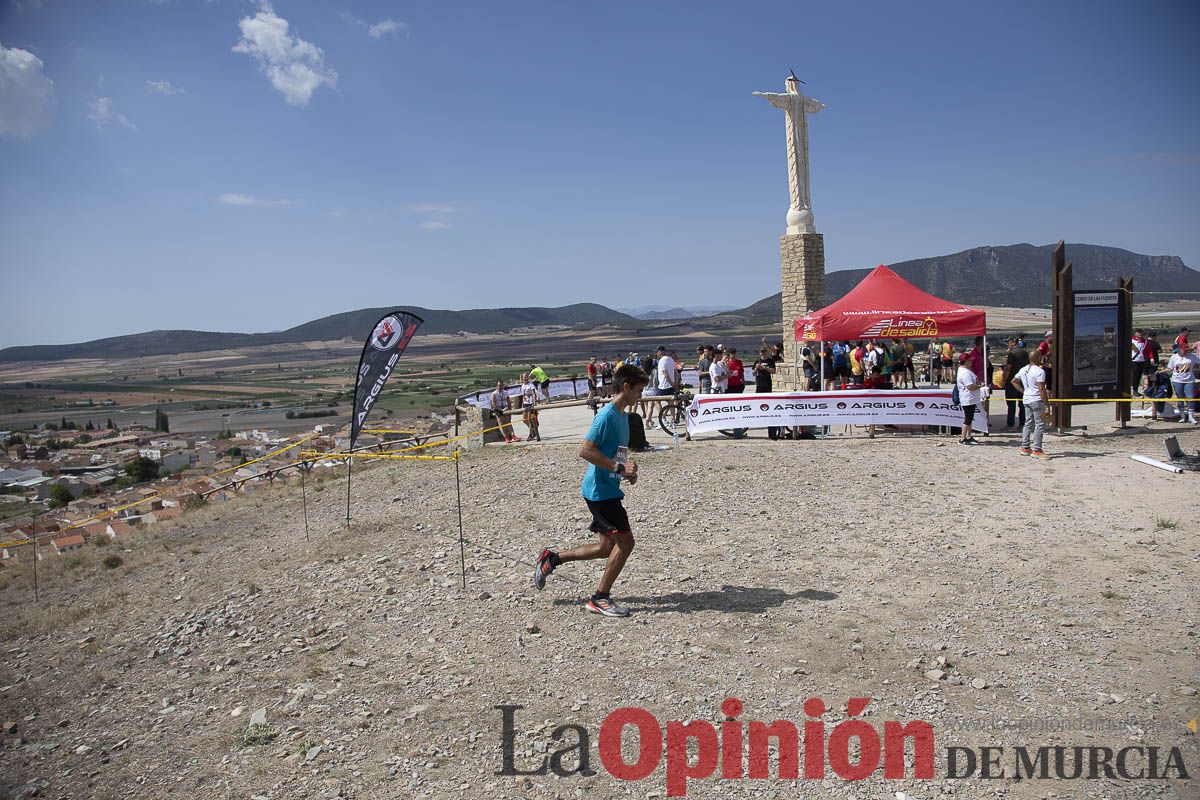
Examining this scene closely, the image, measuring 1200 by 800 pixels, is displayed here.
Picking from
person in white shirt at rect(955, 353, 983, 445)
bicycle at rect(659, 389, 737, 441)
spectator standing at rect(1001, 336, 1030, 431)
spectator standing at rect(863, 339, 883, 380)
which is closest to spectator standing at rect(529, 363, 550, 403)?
bicycle at rect(659, 389, 737, 441)

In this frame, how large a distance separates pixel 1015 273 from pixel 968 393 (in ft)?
530

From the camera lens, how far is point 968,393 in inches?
513

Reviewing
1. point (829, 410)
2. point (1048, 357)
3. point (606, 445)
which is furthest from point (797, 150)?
point (606, 445)

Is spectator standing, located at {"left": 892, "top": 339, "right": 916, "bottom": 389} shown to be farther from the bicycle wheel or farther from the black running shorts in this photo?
the black running shorts

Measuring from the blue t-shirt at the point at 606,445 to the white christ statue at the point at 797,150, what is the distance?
19.3 meters

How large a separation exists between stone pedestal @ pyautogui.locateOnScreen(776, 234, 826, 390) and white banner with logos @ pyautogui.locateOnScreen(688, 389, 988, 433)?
8492 millimetres

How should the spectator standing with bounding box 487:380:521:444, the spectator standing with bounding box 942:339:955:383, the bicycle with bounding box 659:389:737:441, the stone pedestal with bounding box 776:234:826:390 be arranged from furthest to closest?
the stone pedestal with bounding box 776:234:826:390, the spectator standing with bounding box 942:339:955:383, the spectator standing with bounding box 487:380:521:444, the bicycle with bounding box 659:389:737:441

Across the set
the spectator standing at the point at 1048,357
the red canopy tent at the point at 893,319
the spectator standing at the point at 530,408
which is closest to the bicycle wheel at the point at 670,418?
the spectator standing at the point at 530,408

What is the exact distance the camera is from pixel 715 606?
6316 mm

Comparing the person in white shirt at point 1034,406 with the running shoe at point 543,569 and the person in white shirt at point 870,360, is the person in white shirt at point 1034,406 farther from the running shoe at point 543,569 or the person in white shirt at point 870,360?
the running shoe at point 543,569

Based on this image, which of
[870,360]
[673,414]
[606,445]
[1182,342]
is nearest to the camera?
[606,445]

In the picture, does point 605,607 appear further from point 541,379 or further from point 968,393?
point 541,379

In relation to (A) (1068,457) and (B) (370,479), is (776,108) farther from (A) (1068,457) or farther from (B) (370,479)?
(B) (370,479)

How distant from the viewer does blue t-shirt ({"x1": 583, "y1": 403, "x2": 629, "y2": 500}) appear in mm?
5867
